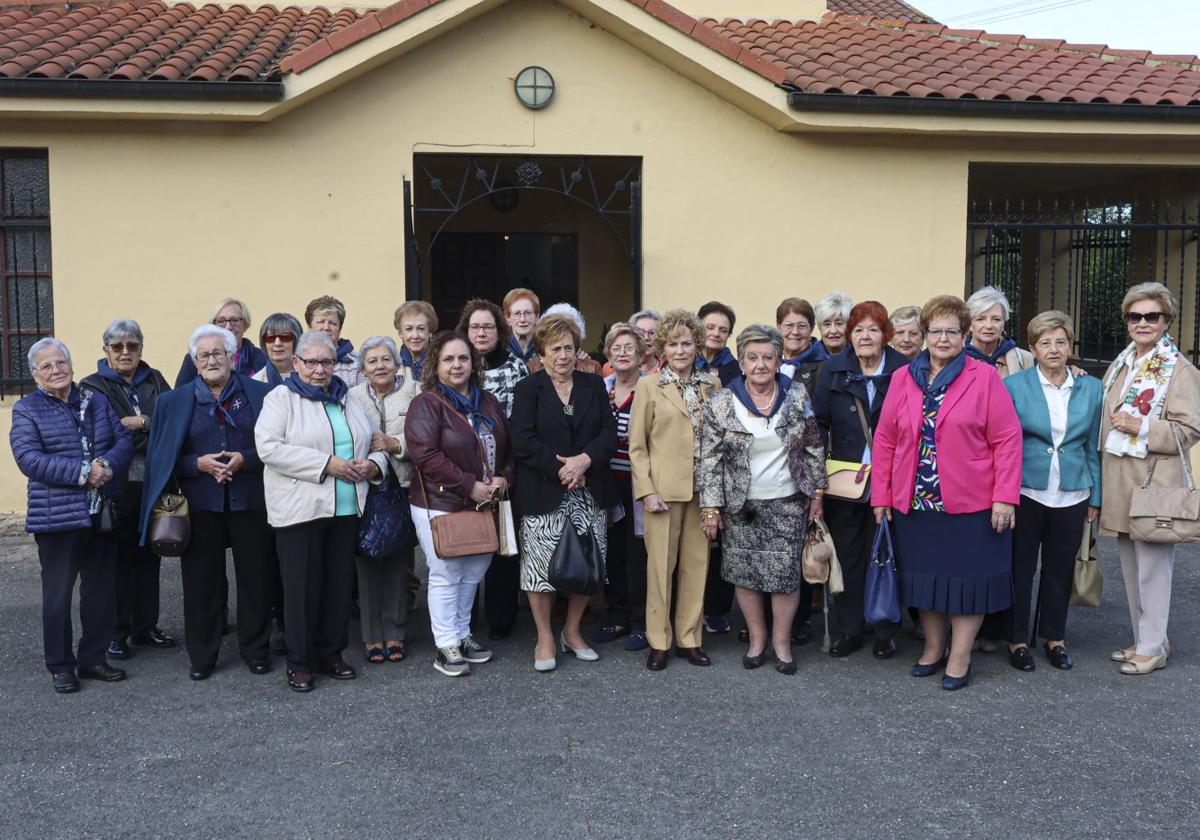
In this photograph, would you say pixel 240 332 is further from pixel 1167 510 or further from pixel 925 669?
pixel 1167 510

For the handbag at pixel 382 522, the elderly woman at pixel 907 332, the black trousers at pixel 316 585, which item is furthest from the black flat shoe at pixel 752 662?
the black trousers at pixel 316 585

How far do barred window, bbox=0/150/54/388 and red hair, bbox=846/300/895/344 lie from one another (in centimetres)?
675

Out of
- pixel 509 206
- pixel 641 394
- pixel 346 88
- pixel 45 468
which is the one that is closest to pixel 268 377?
pixel 45 468

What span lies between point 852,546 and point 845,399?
762mm

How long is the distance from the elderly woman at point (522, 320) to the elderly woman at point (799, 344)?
141 cm

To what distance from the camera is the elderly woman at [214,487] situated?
4918mm

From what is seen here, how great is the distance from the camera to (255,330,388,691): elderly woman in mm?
4828

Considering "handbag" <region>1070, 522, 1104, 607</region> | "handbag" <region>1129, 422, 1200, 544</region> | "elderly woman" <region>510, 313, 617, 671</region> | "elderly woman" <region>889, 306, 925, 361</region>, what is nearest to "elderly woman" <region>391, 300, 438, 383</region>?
"elderly woman" <region>510, 313, 617, 671</region>

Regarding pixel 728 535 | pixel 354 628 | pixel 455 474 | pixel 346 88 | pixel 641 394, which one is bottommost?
pixel 354 628

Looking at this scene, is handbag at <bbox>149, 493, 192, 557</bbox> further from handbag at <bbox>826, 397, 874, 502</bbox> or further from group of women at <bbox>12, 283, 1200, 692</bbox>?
handbag at <bbox>826, 397, 874, 502</bbox>

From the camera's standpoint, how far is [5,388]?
862 cm

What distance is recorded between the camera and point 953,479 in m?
4.80

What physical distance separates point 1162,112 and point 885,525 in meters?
5.75

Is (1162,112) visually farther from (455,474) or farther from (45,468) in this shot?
(45,468)
